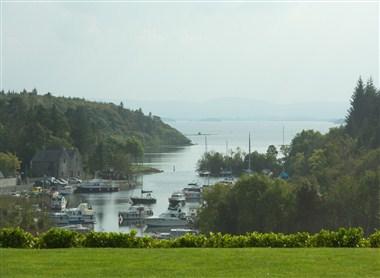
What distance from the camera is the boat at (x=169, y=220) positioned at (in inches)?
1247

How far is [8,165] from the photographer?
49844 mm

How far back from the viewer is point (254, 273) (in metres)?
7.32

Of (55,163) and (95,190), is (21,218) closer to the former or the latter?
(95,190)

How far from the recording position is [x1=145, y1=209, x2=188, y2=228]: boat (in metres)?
31.7

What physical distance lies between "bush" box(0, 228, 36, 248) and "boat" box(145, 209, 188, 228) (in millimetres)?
21803

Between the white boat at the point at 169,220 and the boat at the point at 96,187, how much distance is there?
1955 centimetres

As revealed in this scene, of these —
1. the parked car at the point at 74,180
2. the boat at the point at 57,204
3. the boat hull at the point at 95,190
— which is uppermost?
the parked car at the point at 74,180

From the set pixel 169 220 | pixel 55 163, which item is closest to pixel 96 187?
pixel 55 163

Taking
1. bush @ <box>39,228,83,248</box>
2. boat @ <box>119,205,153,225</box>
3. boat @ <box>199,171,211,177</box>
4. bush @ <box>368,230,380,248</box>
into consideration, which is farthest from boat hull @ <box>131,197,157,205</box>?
bush @ <box>368,230,380,248</box>

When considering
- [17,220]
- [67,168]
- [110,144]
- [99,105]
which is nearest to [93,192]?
[67,168]

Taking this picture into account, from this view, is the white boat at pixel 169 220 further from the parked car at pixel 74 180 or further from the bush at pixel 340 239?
the parked car at pixel 74 180

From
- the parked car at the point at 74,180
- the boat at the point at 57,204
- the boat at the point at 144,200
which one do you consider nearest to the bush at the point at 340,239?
the boat at the point at 57,204

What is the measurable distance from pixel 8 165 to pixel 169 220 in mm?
21562

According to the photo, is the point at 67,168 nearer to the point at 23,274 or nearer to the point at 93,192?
the point at 93,192
